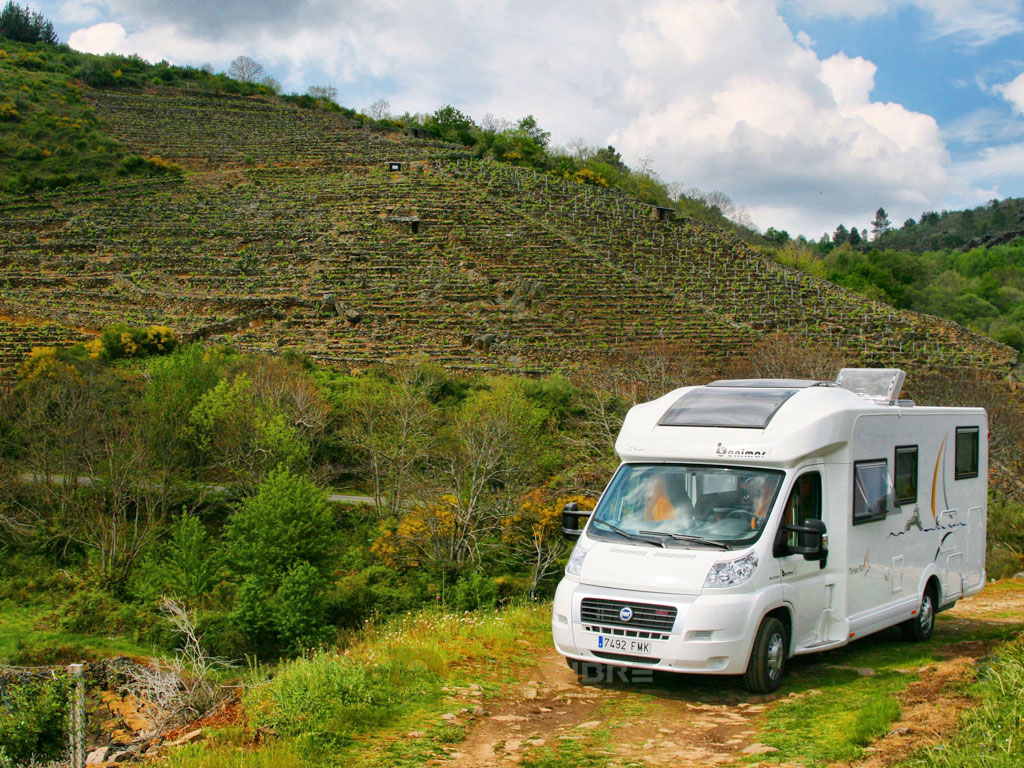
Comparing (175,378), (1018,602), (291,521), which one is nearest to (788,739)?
(1018,602)

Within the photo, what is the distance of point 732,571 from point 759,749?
1.56m

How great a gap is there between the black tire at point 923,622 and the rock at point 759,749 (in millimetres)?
4445

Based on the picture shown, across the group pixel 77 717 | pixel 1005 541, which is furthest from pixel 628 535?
pixel 1005 541

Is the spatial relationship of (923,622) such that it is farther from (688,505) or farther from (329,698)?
(329,698)

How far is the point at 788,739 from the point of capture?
6500 millimetres

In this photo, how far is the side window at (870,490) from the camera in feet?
28.8

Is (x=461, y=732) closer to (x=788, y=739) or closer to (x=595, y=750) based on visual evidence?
(x=595, y=750)

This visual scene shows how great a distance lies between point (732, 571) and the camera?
7484mm

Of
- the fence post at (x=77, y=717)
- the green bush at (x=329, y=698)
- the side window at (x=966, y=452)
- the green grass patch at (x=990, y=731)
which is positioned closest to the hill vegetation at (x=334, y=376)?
the green bush at (x=329, y=698)

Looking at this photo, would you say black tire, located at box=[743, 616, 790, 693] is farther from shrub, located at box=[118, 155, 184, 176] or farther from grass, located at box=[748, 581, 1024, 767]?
shrub, located at box=[118, 155, 184, 176]

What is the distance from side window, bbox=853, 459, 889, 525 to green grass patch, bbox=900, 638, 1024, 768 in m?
2.03

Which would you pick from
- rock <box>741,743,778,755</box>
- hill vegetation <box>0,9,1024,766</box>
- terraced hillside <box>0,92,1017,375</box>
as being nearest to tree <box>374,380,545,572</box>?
hill vegetation <box>0,9,1024,766</box>

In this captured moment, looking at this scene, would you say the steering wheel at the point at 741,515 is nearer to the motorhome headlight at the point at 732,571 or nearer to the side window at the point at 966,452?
the motorhome headlight at the point at 732,571

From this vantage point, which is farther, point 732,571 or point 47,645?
point 47,645
